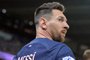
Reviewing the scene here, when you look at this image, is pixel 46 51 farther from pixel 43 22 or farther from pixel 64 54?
pixel 43 22

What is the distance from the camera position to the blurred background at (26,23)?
7.38 m

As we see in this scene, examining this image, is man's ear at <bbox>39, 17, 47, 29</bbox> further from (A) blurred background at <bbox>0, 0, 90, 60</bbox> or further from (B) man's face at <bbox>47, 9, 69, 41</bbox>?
(A) blurred background at <bbox>0, 0, 90, 60</bbox>

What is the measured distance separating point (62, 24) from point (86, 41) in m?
9.46

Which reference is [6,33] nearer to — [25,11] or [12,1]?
[25,11]

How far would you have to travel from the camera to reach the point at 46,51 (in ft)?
5.74

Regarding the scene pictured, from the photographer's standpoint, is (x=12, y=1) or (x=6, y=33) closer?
(x=12, y=1)

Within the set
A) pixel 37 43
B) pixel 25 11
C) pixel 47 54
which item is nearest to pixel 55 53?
pixel 47 54

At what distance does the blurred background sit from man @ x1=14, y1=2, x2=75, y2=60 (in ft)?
15.6

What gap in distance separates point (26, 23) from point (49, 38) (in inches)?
295

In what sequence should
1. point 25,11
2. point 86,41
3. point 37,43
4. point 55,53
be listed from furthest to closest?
point 86,41 < point 25,11 < point 37,43 < point 55,53

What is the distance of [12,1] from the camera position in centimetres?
728

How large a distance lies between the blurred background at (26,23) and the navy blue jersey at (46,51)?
4.87 m

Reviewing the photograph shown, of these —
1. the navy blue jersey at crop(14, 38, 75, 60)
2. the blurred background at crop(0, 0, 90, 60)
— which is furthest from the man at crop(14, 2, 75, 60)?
the blurred background at crop(0, 0, 90, 60)

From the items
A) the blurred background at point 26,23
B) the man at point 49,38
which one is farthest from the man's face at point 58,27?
the blurred background at point 26,23
